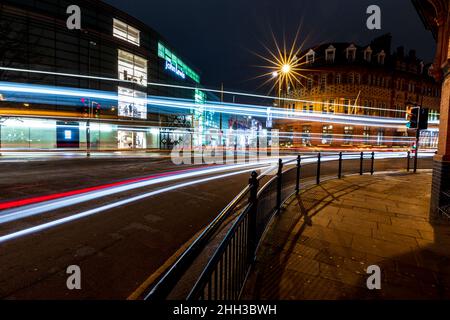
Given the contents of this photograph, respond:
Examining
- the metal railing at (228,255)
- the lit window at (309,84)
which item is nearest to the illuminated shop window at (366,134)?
the lit window at (309,84)

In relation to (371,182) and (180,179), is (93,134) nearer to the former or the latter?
(180,179)

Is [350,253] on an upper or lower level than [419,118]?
lower

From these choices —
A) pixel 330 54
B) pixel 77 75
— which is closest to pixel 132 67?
pixel 77 75

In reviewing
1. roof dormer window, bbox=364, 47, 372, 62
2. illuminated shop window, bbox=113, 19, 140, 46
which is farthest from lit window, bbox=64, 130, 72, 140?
roof dormer window, bbox=364, 47, 372, 62

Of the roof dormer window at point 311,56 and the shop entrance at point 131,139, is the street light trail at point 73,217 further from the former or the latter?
the roof dormer window at point 311,56

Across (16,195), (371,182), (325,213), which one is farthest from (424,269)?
(16,195)

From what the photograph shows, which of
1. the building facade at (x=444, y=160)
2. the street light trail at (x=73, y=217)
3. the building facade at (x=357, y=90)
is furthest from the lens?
the building facade at (x=357, y=90)

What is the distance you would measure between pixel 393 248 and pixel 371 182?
7606mm

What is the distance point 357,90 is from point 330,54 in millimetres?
8525

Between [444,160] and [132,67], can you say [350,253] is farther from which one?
[132,67]

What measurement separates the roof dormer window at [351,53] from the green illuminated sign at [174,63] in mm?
31513

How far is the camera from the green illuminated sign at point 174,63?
39.6 metres

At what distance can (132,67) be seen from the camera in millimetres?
33594
